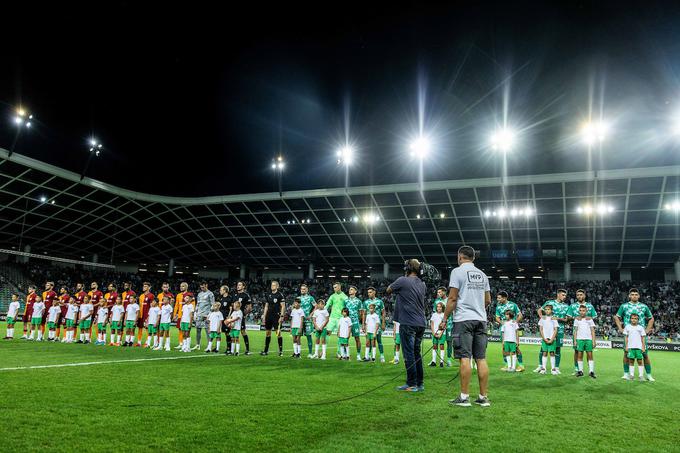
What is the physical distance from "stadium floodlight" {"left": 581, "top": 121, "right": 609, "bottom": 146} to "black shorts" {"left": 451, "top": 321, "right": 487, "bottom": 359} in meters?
26.0

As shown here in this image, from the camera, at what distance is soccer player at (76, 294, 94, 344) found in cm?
1733

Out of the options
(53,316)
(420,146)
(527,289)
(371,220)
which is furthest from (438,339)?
(527,289)

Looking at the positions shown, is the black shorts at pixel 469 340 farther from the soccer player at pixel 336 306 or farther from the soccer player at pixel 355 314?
the soccer player at pixel 355 314

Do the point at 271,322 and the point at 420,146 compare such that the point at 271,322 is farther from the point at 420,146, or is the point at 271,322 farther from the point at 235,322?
the point at 420,146

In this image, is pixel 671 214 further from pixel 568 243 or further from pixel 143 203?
pixel 143 203

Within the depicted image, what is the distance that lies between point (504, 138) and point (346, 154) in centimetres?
1130

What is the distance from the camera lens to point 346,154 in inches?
→ 1345

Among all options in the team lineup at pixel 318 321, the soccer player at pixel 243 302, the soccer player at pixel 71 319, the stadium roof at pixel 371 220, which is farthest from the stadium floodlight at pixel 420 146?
the soccer player at pixel 71 319

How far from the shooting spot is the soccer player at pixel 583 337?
38.3 feet

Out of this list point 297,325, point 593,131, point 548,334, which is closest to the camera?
point 548,334

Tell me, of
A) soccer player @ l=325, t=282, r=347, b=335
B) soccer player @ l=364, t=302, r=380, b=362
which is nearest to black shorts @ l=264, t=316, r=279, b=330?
soccer player @ l=325, t=282, r=347, b=335

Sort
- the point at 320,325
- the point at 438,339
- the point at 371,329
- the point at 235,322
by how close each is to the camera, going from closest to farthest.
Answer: the point at 438,339 → the point at 235,322 → the point at 371,329 → the point at 320,325

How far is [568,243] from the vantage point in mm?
40406

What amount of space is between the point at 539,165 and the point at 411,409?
104 feet
